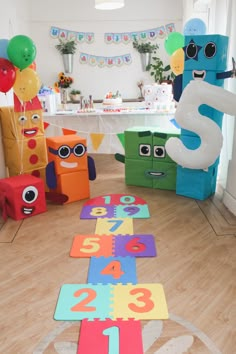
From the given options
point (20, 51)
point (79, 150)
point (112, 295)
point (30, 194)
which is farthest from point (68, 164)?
point (112, 295)

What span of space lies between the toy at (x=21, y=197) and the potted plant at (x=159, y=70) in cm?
346

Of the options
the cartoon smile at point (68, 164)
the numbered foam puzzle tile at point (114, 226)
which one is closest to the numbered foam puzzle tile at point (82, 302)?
the numbered foam puzzle tile at point (114, 226)

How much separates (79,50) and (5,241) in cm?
408

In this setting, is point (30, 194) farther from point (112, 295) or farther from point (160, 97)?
point (160, 97)

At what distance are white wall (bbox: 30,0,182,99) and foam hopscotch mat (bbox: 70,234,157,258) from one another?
391 cm

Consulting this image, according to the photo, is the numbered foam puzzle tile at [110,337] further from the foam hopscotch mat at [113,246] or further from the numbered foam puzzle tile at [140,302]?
the foam hopscotch mat at [113,246]

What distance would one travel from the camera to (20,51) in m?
2.75

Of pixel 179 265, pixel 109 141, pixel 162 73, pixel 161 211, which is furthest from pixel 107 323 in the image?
pixel 162 73

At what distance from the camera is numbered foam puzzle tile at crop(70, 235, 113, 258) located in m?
2.27

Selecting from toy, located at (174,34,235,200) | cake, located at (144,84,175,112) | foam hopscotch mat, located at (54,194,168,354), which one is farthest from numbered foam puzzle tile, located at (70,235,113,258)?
cake, located at (144,84,175,112)

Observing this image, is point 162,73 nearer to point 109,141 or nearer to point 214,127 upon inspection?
point 109,141

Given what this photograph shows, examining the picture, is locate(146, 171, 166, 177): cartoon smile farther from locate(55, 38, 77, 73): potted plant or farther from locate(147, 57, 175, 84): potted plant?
locate(55, 38, 77, 73): potted plant

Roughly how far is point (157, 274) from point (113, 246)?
1.39 feet

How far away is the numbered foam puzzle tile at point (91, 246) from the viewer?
227 centimetres
